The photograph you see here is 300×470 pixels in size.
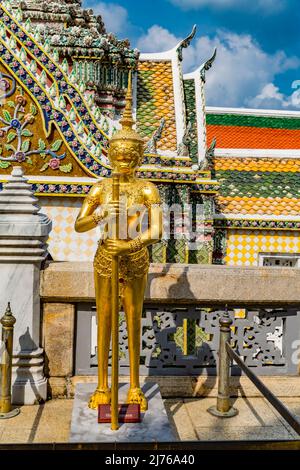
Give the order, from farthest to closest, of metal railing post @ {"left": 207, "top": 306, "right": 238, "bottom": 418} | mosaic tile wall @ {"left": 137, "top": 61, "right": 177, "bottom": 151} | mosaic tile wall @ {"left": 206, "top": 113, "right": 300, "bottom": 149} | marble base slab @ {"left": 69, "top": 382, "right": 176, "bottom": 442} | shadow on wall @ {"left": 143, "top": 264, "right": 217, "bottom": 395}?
mosaic tile wall @ {"left": 206, "top": 113, "right": 300, "bottom": 149}
mosaic tile wall @ {"left": 137, "top": 61, "right": 177, "bottom": 151}
shadow on wall @ {"left": 143, "top": 264, "right": 217, "bottom": 395}
metal railing post @ {"left": 207, "top": 306, "right": 238, "bottom": 418}
marble base slab @ {"left": 69, "top": 382, "right": 176, "bottom": 442}

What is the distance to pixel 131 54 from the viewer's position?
39.4 feet

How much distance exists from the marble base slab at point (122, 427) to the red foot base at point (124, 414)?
0.03 meters

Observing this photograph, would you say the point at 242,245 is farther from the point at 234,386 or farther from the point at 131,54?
the point at 234,386

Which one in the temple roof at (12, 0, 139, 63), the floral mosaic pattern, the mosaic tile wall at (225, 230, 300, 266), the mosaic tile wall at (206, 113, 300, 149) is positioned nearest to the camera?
the floral mosaic pattern

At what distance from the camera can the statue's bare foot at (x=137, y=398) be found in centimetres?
353

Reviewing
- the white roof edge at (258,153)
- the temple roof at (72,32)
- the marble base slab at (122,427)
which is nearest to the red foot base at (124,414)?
the marble base slab at (122,427)

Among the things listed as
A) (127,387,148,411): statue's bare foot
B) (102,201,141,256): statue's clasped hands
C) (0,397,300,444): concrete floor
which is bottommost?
(0,397,300,444): concrete floor

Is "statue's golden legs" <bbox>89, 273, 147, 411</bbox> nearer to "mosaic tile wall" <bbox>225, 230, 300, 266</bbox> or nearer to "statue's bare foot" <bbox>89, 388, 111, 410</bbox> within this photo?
"statue's bare foot" <bbox>89, 388, 111, 410</bbox>

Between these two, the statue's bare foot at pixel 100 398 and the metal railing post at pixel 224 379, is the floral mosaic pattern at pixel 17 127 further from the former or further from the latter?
the statue's bare foot at pixel 100 398

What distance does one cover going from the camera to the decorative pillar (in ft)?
13.1

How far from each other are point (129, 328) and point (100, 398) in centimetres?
50

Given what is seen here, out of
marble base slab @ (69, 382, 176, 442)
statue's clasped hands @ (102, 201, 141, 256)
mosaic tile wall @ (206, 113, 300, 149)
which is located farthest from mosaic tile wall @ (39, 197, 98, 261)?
mosaic tile wall @ (206, 113, 300, 149)

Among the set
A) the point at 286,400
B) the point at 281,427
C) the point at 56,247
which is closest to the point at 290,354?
the point at 286,400

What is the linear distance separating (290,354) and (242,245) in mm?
7670
